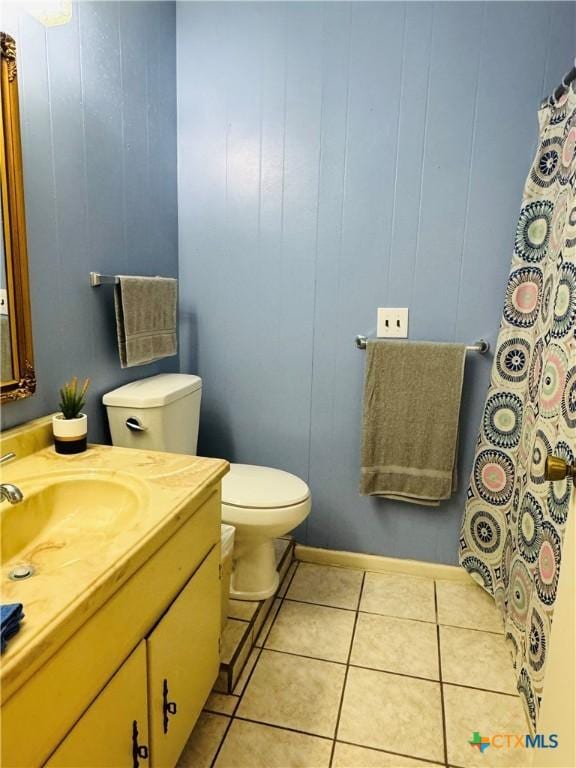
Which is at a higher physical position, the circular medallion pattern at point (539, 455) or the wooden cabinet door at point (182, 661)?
the circular medallion pattern at point (539, 455)

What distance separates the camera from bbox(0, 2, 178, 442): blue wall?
1276mm

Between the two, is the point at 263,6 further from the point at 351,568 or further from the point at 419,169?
the point at 351,568

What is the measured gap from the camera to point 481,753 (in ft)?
4.27

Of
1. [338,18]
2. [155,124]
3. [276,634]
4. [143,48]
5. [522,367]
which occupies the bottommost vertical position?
[276,634]

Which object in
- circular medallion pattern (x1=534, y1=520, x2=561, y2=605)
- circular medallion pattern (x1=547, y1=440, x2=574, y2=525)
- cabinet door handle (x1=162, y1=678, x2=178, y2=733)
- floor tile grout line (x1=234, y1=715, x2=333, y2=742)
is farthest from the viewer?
floor tile grout line (x1=234, y1=715, x2=333, y2=742)

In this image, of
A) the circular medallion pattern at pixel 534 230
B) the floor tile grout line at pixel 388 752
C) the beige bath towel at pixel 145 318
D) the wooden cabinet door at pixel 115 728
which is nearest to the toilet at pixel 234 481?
the beige bath towel at pixel 145 318

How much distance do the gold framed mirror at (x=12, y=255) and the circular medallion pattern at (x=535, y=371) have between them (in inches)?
59.0

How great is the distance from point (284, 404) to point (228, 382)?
0.90 feet

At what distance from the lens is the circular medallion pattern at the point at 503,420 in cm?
178

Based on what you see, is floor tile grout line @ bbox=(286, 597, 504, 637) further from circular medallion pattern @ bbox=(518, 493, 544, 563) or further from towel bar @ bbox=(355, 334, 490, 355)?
towel bar @ bbox=(355, 334, 490, 355)

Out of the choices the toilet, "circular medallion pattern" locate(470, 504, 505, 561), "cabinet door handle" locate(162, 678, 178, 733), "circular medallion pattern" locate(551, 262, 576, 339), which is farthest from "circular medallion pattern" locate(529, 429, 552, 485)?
"cabinet door handle" locate(162, 678, 178, 733)

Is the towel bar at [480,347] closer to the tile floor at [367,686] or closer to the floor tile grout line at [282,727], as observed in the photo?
the tile floor at [367,686]

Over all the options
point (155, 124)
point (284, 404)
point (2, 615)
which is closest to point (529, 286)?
point (284, 404)

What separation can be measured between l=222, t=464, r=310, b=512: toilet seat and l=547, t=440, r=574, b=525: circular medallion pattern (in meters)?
0.80
